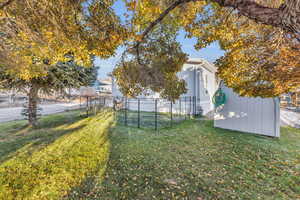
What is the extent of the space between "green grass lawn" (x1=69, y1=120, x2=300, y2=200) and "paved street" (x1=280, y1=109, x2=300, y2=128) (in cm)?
418

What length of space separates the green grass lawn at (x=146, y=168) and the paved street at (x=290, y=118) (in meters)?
4.18

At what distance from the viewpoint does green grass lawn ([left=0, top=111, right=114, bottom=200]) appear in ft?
8.64

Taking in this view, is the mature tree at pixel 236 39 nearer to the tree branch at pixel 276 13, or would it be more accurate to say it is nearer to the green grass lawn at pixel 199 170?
the tree branch at pixel 276 13

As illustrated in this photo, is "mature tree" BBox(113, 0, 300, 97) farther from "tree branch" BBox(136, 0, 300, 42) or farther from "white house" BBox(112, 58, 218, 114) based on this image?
"white house" BBox(112, 58, 218, 114)

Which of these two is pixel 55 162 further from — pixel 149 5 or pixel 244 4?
pixel 244 4

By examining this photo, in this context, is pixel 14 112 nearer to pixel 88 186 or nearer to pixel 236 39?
pixel 88 186

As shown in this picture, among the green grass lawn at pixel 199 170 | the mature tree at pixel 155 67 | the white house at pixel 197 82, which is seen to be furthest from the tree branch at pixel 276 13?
the white house at pixel 197 82

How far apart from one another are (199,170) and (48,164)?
400 cm

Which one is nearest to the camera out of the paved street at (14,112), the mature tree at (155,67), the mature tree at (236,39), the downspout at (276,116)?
the mature tree at (236,39)

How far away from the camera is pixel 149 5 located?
2805 mm

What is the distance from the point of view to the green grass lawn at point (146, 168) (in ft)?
8.54

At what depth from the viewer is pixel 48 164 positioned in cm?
349

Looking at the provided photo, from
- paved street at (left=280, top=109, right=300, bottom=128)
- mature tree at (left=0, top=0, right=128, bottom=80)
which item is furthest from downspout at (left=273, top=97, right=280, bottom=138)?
mature tree at (left=0, top=0, right=128, bottom=80)

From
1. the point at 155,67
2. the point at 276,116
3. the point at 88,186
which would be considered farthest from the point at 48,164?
the point at 276,116
